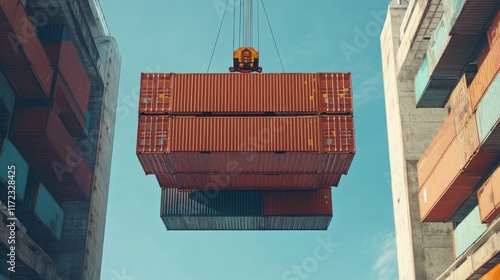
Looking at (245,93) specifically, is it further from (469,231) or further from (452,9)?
(469,231)

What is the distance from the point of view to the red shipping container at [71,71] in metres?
44.2

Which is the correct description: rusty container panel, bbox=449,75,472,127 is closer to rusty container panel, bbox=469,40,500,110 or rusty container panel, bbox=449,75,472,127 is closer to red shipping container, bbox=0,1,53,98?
rusty container panel, bbox=469,40,500,110

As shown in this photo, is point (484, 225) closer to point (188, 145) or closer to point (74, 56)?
point (188, 145)

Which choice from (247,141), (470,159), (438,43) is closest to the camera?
(470,159)

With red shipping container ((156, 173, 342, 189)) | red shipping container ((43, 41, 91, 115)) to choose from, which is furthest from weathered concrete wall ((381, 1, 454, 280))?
red shipping container ((43, 41, 91, 115))

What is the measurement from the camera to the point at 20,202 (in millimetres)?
40000

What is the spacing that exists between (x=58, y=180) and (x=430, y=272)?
3103cm

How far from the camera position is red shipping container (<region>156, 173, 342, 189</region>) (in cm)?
4047

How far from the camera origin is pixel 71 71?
46781 mm

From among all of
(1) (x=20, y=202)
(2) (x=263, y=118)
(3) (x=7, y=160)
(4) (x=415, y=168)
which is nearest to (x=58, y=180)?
(1) (x=20, y=202)

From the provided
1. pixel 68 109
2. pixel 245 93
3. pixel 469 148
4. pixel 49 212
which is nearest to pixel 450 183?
pixel 469 148

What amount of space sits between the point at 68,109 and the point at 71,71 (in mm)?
3121

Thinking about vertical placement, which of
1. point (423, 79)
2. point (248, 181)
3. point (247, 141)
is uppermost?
point (423, 79)

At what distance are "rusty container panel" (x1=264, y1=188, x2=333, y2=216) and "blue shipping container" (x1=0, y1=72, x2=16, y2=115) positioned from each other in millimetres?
19634
